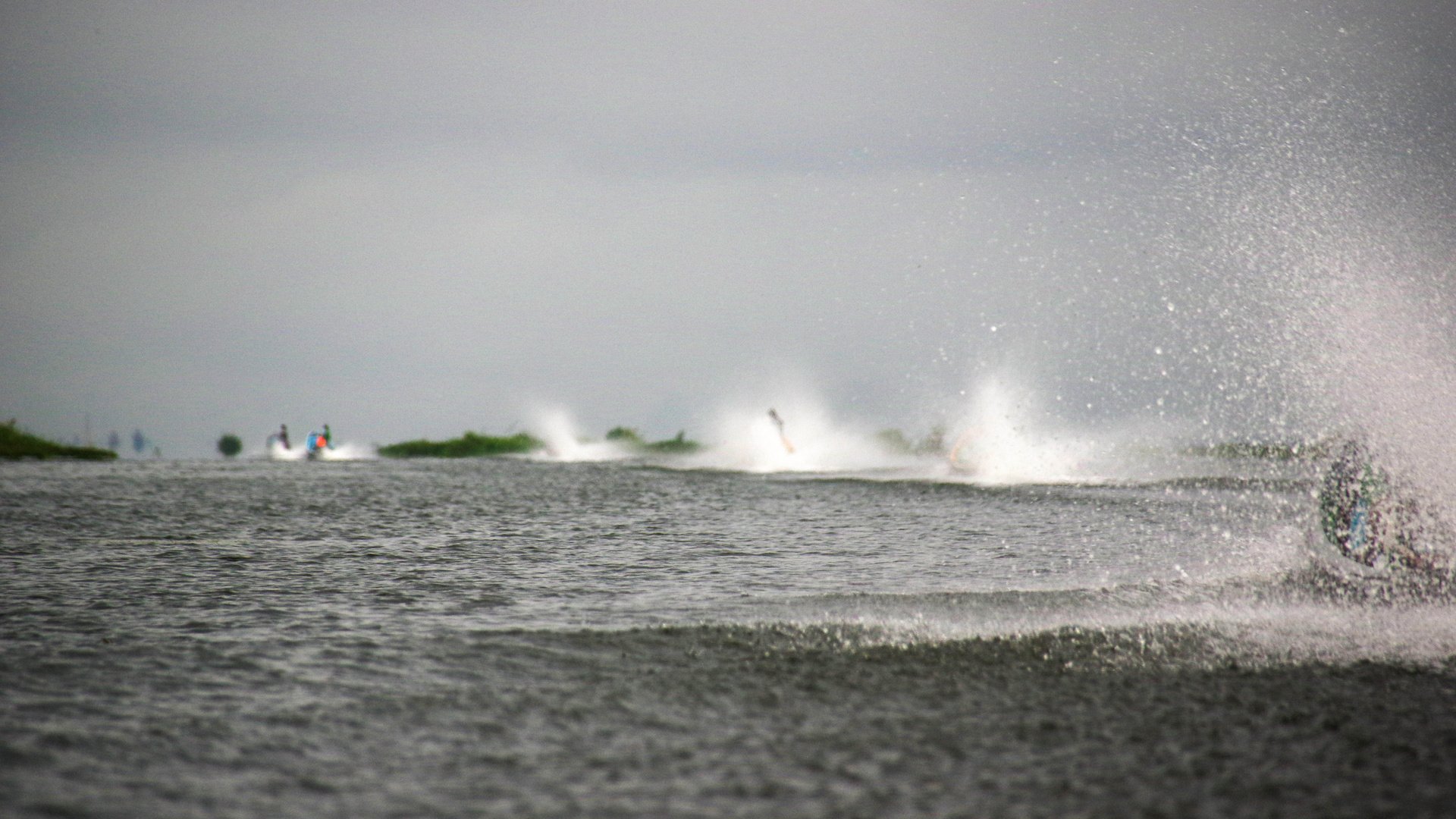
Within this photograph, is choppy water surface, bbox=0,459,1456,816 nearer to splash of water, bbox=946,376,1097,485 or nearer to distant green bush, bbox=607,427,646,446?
splash of water, bbox=946,376,1097,485

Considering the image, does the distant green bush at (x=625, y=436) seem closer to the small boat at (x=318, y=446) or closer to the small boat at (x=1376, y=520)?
the small boat at (x=318, y=446)

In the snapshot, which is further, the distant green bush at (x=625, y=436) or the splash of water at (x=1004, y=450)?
the distant green bush at (x=625, y=436)

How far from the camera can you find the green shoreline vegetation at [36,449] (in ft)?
149

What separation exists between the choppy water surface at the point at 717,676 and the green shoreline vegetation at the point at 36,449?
36.8 meters

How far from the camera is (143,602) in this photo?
8977 millimetres

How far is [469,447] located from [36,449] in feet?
75.0

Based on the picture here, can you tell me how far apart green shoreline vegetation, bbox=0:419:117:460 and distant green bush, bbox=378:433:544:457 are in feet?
56.8

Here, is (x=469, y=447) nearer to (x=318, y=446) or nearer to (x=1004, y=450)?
→ (x=318, y=446)

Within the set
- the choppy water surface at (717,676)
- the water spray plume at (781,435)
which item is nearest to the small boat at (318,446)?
the water spray plume at (781,435)

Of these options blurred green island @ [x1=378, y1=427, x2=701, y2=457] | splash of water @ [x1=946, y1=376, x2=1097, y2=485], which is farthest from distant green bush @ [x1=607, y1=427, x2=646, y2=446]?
splash of water @ [x1=946, y1=376, x2=1097, y2=485]

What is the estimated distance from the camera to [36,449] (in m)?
46.1

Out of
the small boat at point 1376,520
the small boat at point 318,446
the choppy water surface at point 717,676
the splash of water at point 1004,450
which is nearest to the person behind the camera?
the choppy water surface at point 717,676

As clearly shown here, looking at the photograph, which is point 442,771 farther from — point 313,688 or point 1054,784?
point 1054,784

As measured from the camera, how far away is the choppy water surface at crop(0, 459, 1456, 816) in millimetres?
4707
